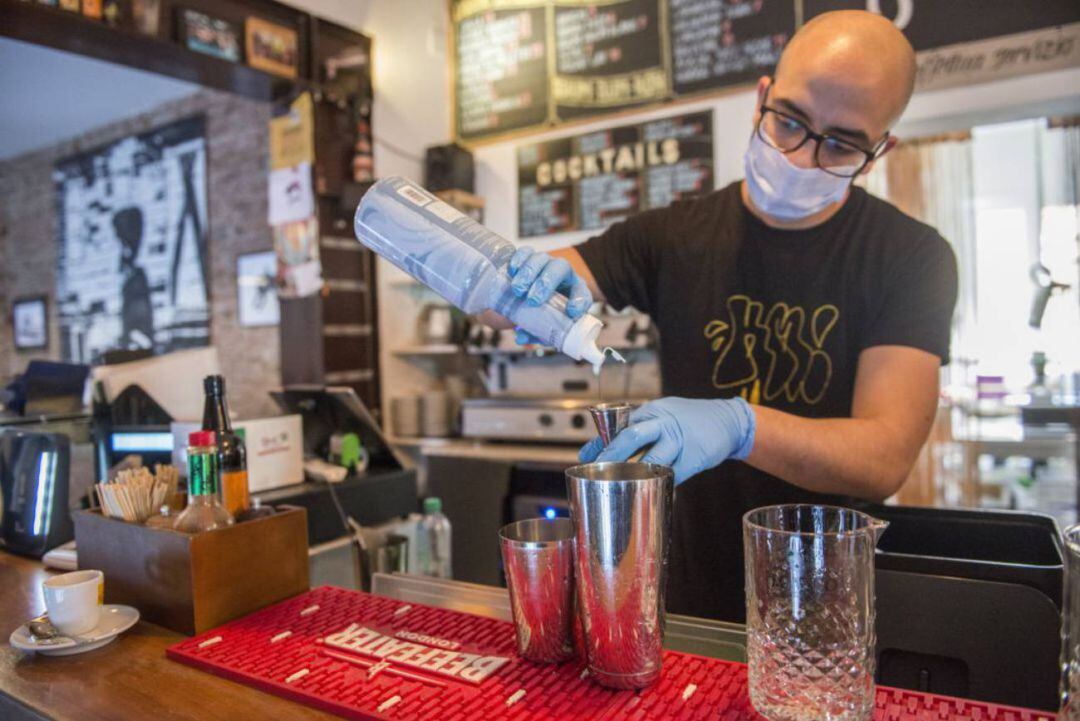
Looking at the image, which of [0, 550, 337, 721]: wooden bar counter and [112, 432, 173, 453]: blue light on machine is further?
[112, 432, 173, 453]: blue light on machine

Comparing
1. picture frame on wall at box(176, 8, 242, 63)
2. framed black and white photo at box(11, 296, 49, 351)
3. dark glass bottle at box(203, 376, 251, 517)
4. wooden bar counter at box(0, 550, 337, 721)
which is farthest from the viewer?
framed black and white photo at box(11, 296, 49, 351)

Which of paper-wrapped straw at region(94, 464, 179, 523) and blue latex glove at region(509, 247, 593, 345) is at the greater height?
blue latex glove at region(509, 247, 593, 345)

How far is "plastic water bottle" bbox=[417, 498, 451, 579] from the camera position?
6.71 ft

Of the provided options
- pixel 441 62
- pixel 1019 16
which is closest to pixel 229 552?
pixel 1019 16

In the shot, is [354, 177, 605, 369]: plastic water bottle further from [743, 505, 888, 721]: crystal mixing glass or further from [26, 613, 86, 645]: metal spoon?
[26, 613, 86, 645]: metal spoon

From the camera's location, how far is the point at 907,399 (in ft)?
4.20

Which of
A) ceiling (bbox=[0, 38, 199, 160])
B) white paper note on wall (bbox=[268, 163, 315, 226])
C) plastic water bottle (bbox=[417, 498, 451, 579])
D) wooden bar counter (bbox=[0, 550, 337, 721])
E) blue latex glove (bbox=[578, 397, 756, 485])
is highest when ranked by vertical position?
ceiling (bbox=[0, 38, 199, 160])

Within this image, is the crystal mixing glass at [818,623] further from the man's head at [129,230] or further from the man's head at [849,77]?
the man's head at [129,230]

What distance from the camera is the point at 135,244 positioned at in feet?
17.5

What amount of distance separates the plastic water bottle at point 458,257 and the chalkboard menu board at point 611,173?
101 inches

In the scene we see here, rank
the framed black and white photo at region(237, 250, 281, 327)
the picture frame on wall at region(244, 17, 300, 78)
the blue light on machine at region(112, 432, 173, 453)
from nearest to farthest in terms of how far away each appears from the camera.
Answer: the blue light on machine at region(112, 432, 173, 453), the picture frame on wall at region(244, 17, 300, 78), the framed black and white photo at region(237, 250, 281, 327)

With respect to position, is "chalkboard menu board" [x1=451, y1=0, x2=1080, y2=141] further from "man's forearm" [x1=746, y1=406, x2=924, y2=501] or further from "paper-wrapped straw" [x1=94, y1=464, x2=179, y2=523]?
"paper-wrapped straw" [x1=94, y1=464, x2=179, y2=523]

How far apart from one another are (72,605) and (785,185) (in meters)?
1.36

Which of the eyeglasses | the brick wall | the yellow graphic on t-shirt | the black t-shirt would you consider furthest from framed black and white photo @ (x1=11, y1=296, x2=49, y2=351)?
the eyeglasses
